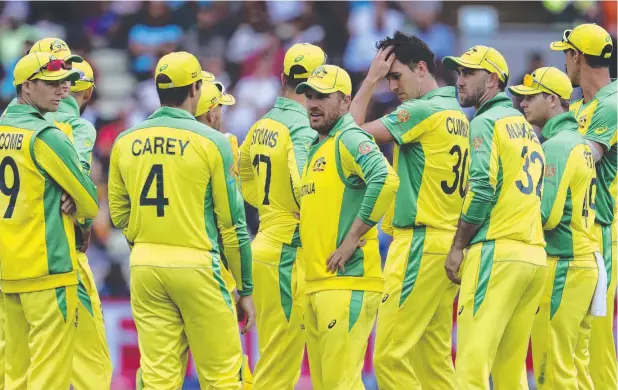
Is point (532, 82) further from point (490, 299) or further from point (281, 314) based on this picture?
point (281, 314)

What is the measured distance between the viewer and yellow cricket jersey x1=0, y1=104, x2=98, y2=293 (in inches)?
331

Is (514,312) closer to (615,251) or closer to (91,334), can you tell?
(615,251)

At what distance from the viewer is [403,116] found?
30.5 ft

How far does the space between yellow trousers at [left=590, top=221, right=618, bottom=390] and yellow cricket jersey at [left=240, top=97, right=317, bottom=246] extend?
8.42 ft

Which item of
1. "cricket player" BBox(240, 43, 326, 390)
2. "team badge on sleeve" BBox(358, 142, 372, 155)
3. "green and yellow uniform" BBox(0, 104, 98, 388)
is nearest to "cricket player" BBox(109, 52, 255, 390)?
"green and yellow uniform" BBox(0, 104, 98, 388)

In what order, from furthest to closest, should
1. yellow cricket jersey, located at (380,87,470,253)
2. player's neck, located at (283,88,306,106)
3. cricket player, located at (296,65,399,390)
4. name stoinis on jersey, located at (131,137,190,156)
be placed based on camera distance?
player's neck, located at (283,88,306,106)
yellow cricket jersey, located at (380,87,470,253)
cricket player, located at (296,65,399,390)
name stoinis on jersey, located at (131,137,190,156)

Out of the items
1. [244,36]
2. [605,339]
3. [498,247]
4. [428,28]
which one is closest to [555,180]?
[498,247]

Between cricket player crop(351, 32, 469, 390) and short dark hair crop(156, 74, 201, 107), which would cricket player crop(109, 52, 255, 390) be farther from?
cricket player crop(351, 32, 469, 390)

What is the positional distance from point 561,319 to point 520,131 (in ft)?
5.49

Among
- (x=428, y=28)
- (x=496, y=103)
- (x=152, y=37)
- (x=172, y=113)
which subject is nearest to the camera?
(x=172, y=113)

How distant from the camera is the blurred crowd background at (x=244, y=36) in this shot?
17.5 m

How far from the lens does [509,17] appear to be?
19266 mm

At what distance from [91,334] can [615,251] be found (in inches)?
175

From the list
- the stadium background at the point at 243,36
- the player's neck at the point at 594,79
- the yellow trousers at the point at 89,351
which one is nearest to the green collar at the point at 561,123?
the player's neck at the point at 594,79
